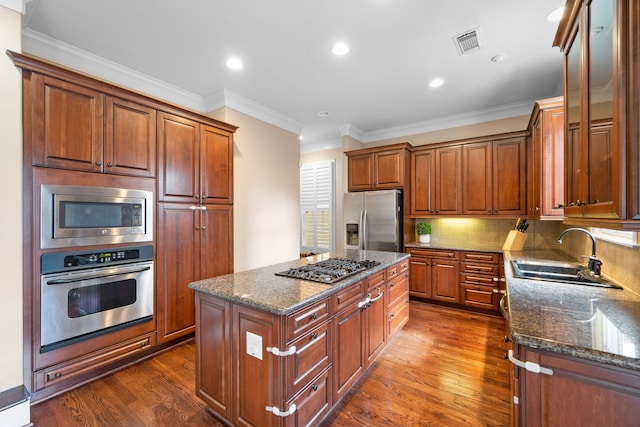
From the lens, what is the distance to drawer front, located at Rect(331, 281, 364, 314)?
1.80 metres

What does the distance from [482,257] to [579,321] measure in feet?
8.71

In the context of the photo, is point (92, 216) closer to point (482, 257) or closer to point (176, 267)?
point (176, 267)

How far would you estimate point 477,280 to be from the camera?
3680 mm

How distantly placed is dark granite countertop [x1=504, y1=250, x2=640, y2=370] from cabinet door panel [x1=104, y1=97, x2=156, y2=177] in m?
2.94

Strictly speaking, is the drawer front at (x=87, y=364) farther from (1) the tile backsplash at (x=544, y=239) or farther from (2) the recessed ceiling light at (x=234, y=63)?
(1) the tile backsplash at (x=544, y=239)

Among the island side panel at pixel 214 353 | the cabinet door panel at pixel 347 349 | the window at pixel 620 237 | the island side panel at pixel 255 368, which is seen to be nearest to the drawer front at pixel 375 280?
the cabinet door panel at pixel 347 349

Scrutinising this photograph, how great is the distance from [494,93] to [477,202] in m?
1.48

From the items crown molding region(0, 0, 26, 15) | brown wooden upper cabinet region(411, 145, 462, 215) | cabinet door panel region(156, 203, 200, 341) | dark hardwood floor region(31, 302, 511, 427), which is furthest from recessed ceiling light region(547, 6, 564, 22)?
crown molding region(0, 0, 26, 15)

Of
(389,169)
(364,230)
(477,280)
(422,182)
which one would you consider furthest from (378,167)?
(477,280)

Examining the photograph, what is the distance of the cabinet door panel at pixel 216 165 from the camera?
2.94m

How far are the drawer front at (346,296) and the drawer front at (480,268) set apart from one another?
237 centimetres

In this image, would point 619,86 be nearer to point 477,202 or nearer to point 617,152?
point 617,152

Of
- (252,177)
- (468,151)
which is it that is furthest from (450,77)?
(252,177)

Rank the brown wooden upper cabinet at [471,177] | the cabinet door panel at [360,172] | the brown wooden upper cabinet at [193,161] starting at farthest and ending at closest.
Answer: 1. the cabinet door panel at [360,172]
2. the brown wooden upper cabinet at [471,177]
3. the brown wooden upper cabinet at [193,161]
